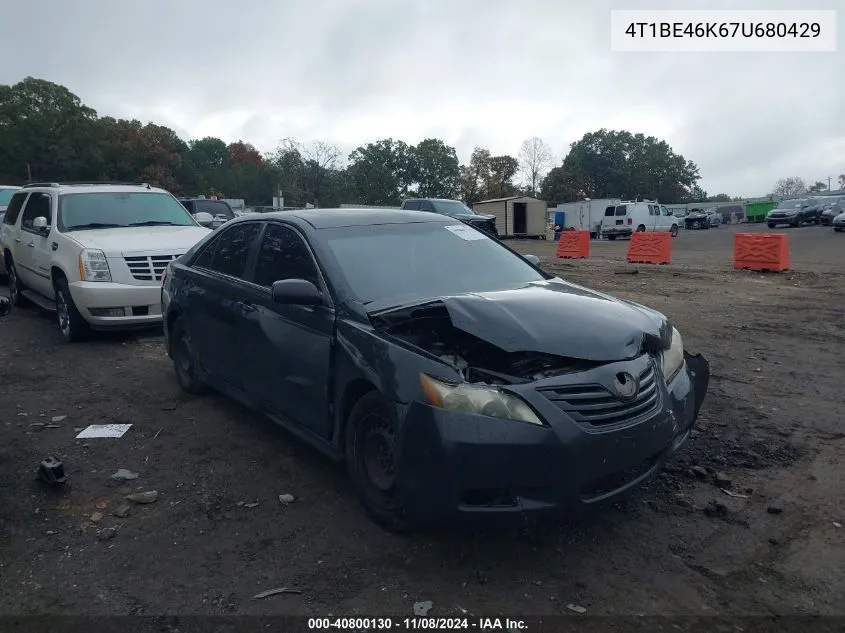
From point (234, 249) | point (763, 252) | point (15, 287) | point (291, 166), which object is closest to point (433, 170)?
point (291, 166)

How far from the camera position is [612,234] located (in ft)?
131

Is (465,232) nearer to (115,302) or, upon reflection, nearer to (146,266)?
(146,266)

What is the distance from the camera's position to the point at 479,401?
9.91 feet

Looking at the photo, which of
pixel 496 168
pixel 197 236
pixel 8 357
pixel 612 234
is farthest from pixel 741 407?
pixel 496 168

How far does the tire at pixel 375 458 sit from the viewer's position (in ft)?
11.0

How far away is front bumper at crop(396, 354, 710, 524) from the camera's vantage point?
2939 millimetres

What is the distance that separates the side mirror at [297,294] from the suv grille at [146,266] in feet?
14.8

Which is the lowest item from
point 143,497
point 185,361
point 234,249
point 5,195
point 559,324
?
point 143,497

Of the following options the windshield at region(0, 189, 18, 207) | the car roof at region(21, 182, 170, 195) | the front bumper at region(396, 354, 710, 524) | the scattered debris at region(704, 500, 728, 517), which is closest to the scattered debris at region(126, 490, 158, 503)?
the front bumper at region(396, 354, 710, 524)

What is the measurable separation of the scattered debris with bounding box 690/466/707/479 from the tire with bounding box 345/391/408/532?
1909 mm

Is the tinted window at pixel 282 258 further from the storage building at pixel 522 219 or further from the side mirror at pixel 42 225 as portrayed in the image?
the storage building at pixel 522 219

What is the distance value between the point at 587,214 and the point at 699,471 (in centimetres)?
4186

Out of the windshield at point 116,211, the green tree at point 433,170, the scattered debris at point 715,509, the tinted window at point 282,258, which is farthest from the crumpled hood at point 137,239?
the green tree at point 433,170

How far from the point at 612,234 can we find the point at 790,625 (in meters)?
39.0
